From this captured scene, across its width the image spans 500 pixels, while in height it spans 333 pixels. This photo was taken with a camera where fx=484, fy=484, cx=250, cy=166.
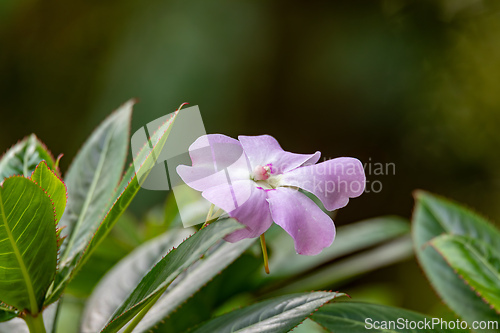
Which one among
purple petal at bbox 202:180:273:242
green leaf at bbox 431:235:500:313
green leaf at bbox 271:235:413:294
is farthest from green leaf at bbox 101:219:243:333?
green leaf at bbox 271:235:413:294

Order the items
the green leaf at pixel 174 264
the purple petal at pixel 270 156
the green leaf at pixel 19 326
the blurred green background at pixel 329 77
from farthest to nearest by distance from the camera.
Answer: the blurred green background at pixel 329 77, the green leaf at pixel 19 326, the purple petal at pixel 270 156, the green leaf at pixel 174 264

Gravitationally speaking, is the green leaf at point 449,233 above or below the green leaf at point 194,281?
below

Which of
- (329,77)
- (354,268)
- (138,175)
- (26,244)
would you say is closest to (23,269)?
(26,244)

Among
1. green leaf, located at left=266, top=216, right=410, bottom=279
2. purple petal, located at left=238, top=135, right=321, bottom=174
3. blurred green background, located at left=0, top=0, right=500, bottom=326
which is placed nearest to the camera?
purple petal, located at left=238, top=135, right=321, bottom=174

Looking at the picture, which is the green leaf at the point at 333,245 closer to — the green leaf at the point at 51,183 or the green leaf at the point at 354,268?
the green leaf at the point at 354,268

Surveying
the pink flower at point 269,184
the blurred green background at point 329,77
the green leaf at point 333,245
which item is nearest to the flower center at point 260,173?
the pink flower at point 269,184

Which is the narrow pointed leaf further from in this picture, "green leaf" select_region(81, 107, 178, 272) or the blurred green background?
the blurred green background
